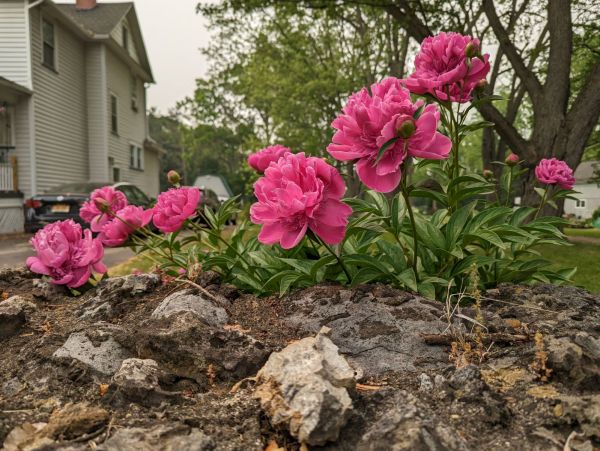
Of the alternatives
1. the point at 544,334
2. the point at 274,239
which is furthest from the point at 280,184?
the point at 544,334

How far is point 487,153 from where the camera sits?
597 inches

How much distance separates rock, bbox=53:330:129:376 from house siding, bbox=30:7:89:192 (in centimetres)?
1598

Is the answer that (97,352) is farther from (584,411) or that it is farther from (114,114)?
(114,114)

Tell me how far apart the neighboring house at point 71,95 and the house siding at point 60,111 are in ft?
0.10

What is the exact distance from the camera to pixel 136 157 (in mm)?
24953

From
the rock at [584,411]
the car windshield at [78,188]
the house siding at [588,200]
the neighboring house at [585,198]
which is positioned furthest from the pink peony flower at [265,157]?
the house siding at [588,200]

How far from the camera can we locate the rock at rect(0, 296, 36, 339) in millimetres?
2102

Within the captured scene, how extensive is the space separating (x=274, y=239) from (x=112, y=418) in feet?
2.36

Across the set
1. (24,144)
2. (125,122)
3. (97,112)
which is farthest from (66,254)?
(125,122)

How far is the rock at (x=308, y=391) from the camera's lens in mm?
1241

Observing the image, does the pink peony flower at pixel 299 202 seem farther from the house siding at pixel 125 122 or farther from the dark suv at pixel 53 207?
the house siding at pixel 125 122

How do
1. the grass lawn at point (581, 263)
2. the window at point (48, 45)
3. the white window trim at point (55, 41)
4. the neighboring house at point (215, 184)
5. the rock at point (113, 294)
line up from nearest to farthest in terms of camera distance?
1. the rock at point (113, 294)
2. the grass lawn at point (581, 263)
3. the white window trim at point (55, 41)
4. the window at point (48, 45)
5. the neighboring house at point (215, 184)

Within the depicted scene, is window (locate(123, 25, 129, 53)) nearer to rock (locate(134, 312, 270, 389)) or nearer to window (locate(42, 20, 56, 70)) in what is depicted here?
window (locate(42, 20, 56, 70))

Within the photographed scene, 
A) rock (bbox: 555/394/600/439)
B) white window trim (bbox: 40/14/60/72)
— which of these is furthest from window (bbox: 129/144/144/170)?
rock (bbox: 555/394/600/439)
